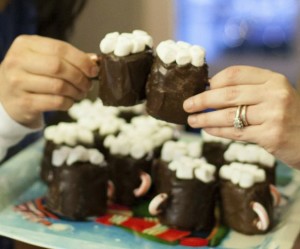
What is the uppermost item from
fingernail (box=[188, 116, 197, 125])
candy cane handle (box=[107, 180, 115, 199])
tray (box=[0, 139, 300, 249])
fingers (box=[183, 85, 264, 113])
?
fingers (box=[183, 85, 264, 113])

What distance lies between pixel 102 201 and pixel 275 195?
316mm

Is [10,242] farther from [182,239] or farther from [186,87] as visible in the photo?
[186,87]

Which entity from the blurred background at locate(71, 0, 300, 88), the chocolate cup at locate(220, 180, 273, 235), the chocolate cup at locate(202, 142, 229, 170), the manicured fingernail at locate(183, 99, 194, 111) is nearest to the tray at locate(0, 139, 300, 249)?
the chocolate cup at locate(220, 180, 273, 235)

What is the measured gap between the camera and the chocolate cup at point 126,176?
3.74 feet

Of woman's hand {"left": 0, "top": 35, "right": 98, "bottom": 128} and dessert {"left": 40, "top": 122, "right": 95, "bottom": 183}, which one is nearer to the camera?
woman's hand {"left": 0, "top": 35, "right": 98, "bottom": 128}

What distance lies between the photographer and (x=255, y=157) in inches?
44.1

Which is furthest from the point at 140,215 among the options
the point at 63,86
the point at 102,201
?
the point at 63,86

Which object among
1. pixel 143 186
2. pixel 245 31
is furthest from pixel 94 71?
pixel 245 31

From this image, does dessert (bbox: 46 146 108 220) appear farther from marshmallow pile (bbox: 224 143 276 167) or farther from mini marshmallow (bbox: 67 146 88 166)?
marshmallow pile (bbox: 224 143 276 167)

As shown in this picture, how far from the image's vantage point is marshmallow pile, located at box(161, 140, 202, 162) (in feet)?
3.64

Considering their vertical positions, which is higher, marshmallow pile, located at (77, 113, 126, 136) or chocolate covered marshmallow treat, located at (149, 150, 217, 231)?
marshmallow pile, located at (77, 113, 126, 136)

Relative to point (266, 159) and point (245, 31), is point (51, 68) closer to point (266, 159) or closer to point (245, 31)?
point (266, 159)

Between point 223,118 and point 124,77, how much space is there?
165 mm

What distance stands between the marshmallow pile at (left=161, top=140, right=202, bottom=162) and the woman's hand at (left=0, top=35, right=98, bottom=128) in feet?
0.69
